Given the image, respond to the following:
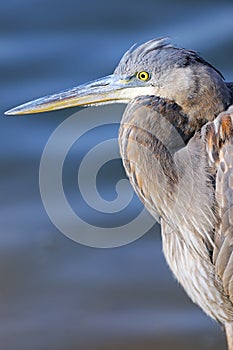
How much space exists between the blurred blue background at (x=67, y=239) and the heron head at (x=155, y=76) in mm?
1114

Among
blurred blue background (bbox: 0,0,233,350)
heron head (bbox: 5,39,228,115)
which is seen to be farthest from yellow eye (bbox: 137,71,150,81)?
blurred blue background (bbox: 0,0,233,350)

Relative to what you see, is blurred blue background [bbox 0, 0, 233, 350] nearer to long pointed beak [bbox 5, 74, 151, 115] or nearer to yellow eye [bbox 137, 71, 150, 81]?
long pointed beak [bbox 5, 74, 151, 115]

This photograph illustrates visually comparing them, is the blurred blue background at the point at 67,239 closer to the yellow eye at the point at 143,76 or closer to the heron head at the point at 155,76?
the heron head at the point at 155,76

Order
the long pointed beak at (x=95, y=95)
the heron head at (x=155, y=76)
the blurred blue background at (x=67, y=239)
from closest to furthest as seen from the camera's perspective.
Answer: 1. the heron head at (x=155, y=76)
2. the long pointed beak at (x=95, y=95)
3. the blurred blue background at (x=67, y=239)

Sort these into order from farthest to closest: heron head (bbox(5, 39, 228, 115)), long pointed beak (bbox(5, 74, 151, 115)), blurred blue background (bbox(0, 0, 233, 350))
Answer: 1. blurred blue background (bbox(0, 0, 233, 350))
2. long pointed beak (bbox(5, 74, 151, 115))
3. heron head (bbox(5, 39, 228, 115))

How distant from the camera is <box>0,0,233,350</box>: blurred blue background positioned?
4316 millimetres

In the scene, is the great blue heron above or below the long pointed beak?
below

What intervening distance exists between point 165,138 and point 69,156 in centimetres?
177

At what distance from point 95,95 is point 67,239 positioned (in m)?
1.23

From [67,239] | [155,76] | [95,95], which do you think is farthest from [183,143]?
[67,239]

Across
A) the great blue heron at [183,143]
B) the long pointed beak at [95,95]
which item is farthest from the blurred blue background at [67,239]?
the long pointed beak at [95,95]

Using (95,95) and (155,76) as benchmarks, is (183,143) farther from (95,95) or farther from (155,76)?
(95,95)

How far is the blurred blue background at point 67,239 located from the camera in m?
4.32

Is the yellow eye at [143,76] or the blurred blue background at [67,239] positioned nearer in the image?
the yellow eye at [143,76]
